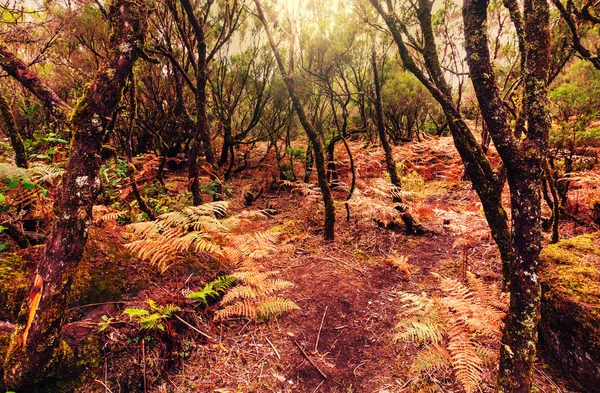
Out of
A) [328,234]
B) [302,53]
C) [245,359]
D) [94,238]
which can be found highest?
[302,53]

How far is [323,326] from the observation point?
3.05m

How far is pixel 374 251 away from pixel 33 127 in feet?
46.7

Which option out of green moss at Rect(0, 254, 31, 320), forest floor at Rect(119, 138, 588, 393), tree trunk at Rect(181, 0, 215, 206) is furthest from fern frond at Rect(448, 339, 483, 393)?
tree trunk at Rect(181, 0, 215, 206)

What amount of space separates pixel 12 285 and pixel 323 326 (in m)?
2.94

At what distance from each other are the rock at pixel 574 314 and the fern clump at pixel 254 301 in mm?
2285

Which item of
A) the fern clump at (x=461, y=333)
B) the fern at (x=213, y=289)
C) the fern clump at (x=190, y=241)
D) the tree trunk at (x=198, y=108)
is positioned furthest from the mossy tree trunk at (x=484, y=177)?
the tree trunk at (x=198, y=108)

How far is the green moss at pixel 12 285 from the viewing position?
2365 mm

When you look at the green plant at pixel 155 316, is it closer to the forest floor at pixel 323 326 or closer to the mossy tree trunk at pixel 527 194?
the forest floor at pixel 323 326

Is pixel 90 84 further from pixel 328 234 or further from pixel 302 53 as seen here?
pixel 302 53

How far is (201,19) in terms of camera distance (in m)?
7.00

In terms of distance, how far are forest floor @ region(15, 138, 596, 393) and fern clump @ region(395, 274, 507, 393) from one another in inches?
8.2

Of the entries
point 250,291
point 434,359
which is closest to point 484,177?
point 434,359

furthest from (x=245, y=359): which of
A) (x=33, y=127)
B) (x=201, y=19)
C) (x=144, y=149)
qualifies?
(x=33, y=127)

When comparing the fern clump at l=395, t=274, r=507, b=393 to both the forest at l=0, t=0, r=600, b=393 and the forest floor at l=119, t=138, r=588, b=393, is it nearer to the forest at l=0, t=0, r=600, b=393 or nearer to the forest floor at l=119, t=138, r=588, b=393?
the forest at l=0, t=0, r=600, b=393
